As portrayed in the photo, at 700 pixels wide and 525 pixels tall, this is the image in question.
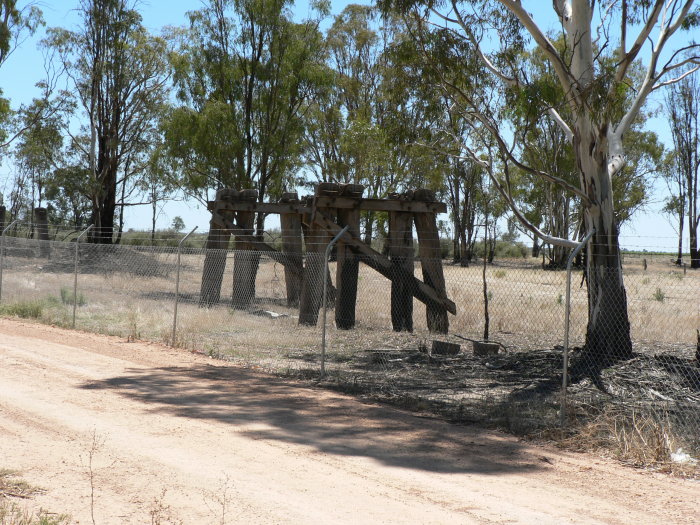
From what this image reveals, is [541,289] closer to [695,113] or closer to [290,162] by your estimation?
[290,162]

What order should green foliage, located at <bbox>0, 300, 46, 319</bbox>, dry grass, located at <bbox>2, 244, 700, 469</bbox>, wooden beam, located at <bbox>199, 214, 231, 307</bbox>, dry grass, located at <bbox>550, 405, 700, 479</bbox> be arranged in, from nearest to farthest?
dry grass, located at <bbox>550, 405, 700, 479</bbox>, dry grass, located at <bbox>2, 244, 700, 469</bbox>, green foliage, located at <bbox>0, 300, 46, 319</bbox>, wooden beam, located at <bbox>199, 214, 231, 307</bbox>

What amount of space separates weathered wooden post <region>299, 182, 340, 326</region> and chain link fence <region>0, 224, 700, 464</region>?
43 millimetres

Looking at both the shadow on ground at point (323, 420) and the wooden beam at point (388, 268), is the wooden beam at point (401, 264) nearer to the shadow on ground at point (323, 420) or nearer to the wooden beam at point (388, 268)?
the wooden beam at point (388, 268)

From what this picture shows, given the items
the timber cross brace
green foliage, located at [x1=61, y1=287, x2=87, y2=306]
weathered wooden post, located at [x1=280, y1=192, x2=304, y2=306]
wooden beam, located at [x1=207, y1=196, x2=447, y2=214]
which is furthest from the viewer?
green foliage, located at [x1=61, y1=287, x2=87, y2=306]

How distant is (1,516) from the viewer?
4.74m

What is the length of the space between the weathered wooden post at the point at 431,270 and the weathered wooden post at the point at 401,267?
0.26 m

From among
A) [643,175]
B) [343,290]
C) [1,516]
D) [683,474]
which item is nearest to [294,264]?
[343,290]

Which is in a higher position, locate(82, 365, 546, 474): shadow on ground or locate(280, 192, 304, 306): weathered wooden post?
locate(280, 192, 304, 306): weathered wooden post

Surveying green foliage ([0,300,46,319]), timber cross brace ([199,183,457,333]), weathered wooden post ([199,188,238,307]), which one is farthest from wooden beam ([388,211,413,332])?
green foliage ([0,300,46,319])

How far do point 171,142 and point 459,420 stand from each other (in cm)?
2219

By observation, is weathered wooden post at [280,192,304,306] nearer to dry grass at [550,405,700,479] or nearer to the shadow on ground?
the shadow on ground

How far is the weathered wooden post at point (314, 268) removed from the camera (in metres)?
15.4

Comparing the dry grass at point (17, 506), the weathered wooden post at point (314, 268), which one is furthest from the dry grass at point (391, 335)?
the dry grass at point (17, 506)

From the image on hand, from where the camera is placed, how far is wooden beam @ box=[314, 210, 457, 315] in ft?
49.6
